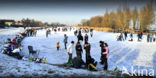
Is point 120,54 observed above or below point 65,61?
below

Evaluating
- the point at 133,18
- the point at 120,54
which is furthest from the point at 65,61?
the point at 133,18

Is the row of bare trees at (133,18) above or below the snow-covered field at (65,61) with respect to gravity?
above

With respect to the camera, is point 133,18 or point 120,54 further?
point 133,18

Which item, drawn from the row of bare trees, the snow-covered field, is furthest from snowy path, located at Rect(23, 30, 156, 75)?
the row of bare trees

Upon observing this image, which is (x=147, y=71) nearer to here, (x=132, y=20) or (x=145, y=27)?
(x=145, y=27)

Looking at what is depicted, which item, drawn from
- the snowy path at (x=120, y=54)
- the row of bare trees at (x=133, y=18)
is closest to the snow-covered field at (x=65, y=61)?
the snowy path at (x=120, y=54)

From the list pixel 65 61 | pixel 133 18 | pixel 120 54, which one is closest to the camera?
pixel 65 61

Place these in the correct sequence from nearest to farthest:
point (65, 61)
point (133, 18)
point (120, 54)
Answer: point (65, 61) → point (120, 54) → point (133, 18)

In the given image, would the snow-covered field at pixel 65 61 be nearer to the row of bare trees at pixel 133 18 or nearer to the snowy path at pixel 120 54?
the snowy path at pixel 120 54

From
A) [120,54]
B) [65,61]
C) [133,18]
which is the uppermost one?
[133,18]

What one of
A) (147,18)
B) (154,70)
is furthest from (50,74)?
(147,18)

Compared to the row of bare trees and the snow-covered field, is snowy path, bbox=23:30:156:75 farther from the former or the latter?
the row of bare trees

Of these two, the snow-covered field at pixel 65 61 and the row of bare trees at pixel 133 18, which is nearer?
the snow-covered field at pixel 65 61

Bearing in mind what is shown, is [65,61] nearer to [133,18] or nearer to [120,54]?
[120,54]
